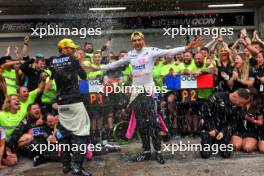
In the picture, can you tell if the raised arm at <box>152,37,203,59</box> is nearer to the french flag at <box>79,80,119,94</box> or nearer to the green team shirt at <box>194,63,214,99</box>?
the french flag at <box>79,80,119,94</box>

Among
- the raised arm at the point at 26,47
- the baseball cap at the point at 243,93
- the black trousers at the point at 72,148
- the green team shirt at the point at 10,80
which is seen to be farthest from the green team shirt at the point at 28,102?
the baseball cap at the point at 243,93

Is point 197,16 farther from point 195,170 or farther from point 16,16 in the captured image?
point 16,16

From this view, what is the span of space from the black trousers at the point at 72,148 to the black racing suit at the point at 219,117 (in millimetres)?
1602

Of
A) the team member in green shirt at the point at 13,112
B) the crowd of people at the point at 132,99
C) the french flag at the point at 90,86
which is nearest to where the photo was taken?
the crowd of people at the point at 132,99

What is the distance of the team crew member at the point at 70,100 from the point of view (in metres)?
4.84

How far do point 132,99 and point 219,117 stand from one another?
1.20 m

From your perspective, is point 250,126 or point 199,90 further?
point 199,90

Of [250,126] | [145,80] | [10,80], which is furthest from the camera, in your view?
[10,80]

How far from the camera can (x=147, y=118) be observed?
5.32 meters

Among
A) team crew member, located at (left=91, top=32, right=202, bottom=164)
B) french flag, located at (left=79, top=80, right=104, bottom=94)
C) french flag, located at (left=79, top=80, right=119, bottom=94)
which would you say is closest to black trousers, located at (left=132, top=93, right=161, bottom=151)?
team crew member, located at (left=91, top=32, right=202, bottom=164)

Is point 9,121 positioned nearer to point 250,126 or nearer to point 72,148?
point 72,148

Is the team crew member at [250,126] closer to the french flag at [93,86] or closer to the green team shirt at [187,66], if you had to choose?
the green team shirt at [187,66]

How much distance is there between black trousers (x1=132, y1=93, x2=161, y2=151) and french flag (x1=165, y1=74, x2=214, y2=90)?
825 millimetres

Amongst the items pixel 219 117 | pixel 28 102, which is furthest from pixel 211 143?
pixel 28 102
